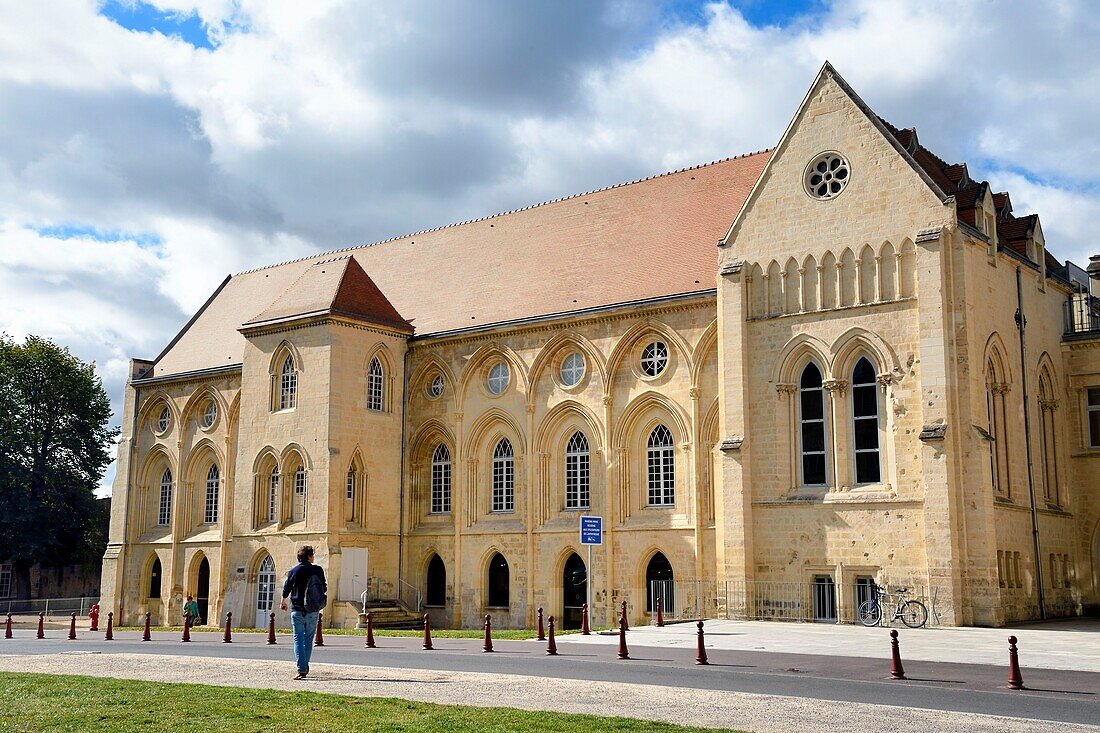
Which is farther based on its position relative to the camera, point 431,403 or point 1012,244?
point 431,403

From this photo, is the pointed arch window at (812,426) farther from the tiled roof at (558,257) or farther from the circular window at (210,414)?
the circular window at (210,414)

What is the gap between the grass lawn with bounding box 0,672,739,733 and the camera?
12156 millimetres

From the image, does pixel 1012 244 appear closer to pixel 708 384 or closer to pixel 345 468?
pixel 708 384

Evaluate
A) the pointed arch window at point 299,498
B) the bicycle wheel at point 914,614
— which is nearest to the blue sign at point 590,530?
the bicycle wheel at point 914,614

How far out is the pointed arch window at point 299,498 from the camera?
40000mm

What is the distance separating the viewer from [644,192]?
40.1 metres

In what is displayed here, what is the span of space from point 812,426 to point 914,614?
5751 millimetres

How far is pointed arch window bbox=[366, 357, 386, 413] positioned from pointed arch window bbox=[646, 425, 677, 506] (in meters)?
10.5

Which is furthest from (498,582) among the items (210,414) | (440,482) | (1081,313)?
(1081,313)

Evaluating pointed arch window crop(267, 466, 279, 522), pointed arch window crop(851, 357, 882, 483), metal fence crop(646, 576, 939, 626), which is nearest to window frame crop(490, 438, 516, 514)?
pointed arch window crop(267, 466, 279, 522)

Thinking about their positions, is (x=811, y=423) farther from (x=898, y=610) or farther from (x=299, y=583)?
(x=299, y=583)

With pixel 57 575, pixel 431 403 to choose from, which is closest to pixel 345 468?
pixel 431 403

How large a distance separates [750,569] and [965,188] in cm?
1223

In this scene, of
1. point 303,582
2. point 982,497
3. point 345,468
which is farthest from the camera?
point 345,468
